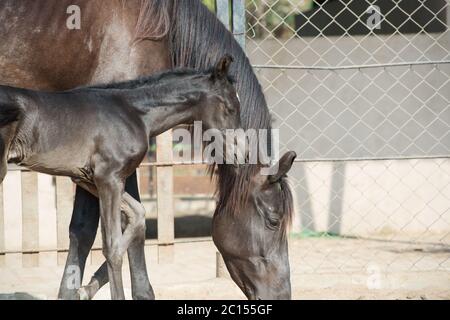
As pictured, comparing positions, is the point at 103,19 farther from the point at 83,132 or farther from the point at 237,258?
the point at 237,258

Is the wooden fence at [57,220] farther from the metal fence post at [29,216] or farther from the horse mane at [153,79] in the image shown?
the horse mane at [153,79]

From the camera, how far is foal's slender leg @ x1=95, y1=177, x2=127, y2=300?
3.62m

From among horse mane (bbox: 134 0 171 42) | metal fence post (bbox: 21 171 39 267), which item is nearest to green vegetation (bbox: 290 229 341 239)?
metal fence post (bbox: 21 171 39 267)

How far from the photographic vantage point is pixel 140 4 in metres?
4.23

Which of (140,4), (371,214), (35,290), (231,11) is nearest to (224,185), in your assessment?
(140,4)

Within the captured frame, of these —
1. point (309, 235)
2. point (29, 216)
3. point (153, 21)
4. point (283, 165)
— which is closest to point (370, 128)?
point (309, 235)

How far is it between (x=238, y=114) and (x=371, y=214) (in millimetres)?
4017

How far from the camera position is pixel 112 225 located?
364 cm

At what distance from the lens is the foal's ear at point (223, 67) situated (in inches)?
150

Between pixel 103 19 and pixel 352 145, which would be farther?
pixel 352 145

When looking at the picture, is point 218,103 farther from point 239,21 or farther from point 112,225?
point 239,21

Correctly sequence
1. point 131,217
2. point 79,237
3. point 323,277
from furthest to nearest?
point 323,277 < point 79,237 < point 131,217

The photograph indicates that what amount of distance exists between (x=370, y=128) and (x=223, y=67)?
4.06 metres

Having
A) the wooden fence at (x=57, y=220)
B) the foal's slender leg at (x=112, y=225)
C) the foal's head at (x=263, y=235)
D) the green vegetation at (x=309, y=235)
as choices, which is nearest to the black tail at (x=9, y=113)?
the foal's slender leg at (x=112, y=225)
